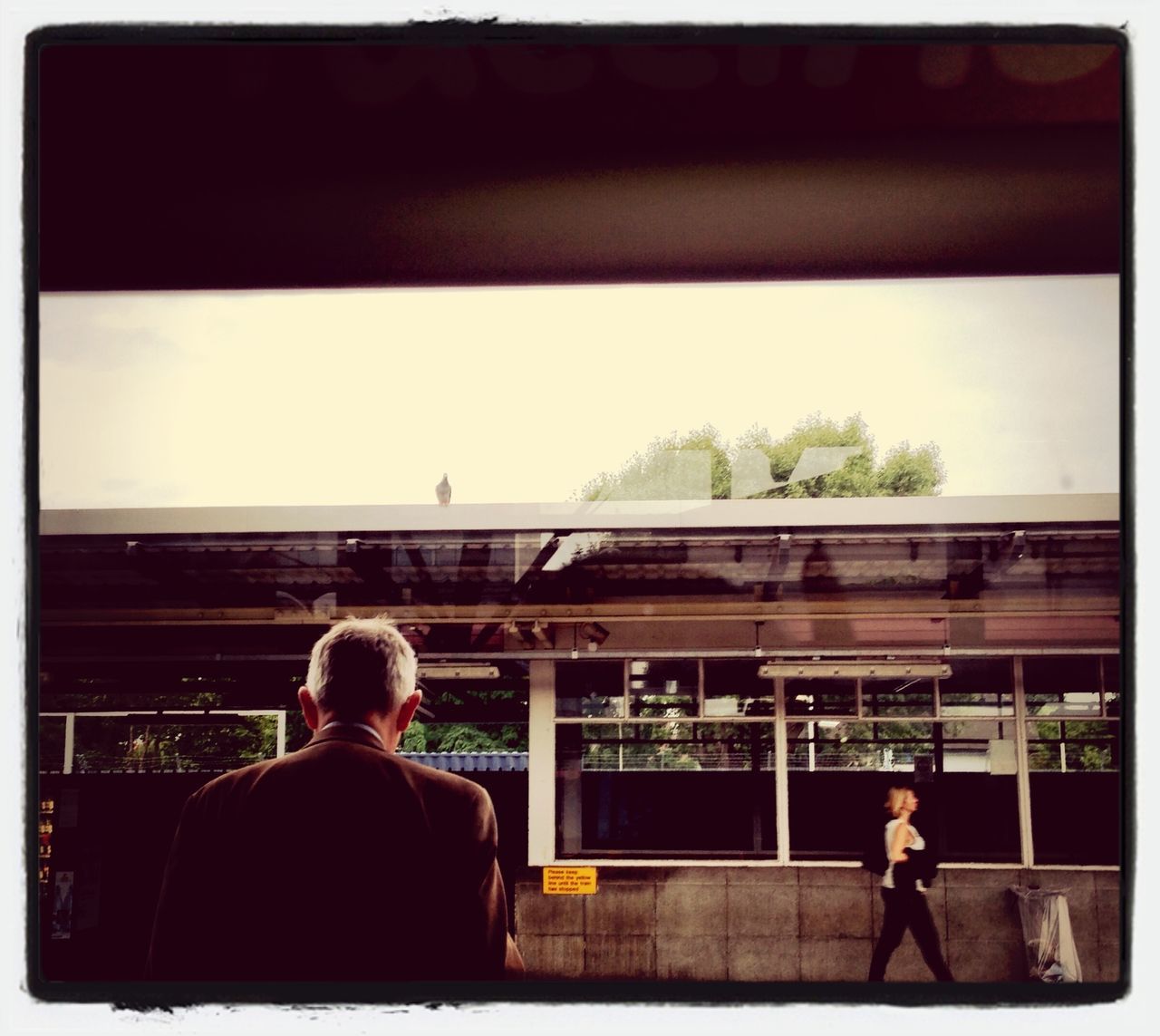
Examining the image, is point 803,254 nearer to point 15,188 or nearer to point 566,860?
point 15,188

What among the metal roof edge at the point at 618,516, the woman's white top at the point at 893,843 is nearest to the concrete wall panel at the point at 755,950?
the woman's white top at the point at 893,843

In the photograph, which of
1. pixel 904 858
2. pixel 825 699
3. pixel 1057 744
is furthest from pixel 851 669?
pixel 1057 744

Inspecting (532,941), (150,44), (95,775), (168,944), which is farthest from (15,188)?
(95,775)

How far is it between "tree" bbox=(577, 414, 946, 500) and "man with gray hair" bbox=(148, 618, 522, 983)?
4.44 metres

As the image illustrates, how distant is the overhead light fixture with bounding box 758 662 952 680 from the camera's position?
19.5ft

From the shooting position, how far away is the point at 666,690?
601cm

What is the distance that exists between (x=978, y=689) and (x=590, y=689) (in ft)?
7.85

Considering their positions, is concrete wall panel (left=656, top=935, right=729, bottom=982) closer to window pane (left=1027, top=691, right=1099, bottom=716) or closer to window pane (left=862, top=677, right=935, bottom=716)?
window pane (left=862, top=677, right=935, bottom=716)

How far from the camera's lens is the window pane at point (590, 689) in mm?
6035

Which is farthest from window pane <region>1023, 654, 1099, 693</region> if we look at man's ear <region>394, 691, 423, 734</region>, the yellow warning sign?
man's ear <region>394, 691, 423, 734</region>

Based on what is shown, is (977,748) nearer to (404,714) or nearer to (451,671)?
(451,671)

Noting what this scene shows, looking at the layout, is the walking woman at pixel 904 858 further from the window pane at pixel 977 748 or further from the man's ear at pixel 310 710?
the man's ear at pixel 310 710

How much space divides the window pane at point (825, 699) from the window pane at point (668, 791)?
0.23m

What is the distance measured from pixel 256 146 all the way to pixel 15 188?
0.57 meters
